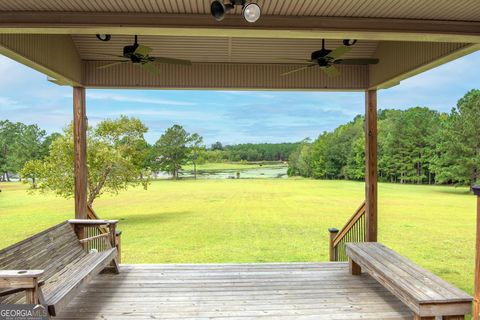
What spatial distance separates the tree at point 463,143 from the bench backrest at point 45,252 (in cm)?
2929

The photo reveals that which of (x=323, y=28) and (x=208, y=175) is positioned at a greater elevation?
(x=323, y=28)

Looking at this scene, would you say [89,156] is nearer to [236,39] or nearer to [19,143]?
[19,143]

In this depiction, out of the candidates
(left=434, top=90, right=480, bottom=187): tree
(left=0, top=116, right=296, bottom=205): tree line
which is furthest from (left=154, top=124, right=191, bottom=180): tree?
(left=434, top=90, right=480, bottom=187): tree

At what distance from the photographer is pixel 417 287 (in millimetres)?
3100

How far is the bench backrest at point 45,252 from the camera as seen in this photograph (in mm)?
3148

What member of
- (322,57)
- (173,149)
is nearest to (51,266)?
(322,57)

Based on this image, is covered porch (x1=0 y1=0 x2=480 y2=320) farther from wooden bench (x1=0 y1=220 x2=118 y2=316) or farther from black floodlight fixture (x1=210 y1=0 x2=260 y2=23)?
black floodlight fixture (x1=210 y1=0 x2=260 y2=23)

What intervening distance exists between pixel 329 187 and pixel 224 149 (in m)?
Answer: 12.4

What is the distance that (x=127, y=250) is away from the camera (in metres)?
14.6

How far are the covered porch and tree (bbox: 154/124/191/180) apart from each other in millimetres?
22812

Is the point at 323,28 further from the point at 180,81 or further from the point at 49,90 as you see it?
the point at 49,90

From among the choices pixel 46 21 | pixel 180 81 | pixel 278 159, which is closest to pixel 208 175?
pixel 278 159

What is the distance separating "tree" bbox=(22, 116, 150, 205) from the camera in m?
14.6

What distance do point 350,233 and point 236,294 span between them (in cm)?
279
